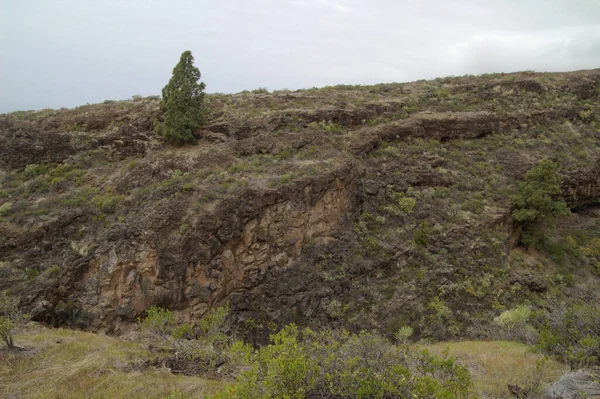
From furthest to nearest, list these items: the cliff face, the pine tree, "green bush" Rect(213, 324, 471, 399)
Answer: the pine tree → the cliff face → "green bush" Rect(213, 324, 471, 399)

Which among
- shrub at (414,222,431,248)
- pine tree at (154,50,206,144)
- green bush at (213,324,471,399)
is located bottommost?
shrub at (414,222,431,248)

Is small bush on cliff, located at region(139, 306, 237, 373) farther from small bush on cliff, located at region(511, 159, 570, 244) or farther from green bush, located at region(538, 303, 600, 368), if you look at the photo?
small bush on cliff, located at region(511, 159, 570, 244)

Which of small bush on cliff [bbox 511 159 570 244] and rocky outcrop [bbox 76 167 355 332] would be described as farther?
small bush on cliff [bbox 511 159 570 244]

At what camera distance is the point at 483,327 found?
1207cm

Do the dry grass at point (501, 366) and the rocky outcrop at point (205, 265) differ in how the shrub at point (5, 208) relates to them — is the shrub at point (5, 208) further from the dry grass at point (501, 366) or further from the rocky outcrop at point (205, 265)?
the dry grass at point (501, 366)

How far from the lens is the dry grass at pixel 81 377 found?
5406 millimetres

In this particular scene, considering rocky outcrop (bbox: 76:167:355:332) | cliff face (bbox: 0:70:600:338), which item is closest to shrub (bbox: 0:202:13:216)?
cliff face (bbox: 0:70:600:338)

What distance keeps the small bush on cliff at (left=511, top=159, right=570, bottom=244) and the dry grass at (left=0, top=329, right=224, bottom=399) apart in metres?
16.0

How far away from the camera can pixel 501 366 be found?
738 centimetres

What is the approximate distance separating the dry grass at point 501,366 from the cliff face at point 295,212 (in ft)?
9.70

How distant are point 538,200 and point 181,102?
1746 centimetres

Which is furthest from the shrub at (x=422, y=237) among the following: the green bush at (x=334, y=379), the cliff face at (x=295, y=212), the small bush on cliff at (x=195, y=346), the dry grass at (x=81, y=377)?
the dry grass at (x=81, y=377)

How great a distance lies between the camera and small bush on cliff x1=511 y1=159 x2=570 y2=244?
16.1 metres

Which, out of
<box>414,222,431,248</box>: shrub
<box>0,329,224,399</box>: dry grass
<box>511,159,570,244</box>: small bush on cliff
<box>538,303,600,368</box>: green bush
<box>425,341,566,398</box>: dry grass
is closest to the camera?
<box>0,329,224,399</box>: dry grass
